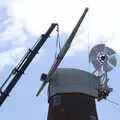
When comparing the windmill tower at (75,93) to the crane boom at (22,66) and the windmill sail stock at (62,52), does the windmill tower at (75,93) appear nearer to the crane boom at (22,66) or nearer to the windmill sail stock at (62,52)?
the windmill sail stock at (62,52)

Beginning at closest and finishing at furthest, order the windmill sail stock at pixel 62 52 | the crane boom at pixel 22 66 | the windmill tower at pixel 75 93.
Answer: the windmill tower at pixel 75 93 → the windmill sail stock at pixel 62 52 → the crane boom at pixel 22 66

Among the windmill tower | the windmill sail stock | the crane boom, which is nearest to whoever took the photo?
the windmill tower

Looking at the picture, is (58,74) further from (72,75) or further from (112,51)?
(112,51)

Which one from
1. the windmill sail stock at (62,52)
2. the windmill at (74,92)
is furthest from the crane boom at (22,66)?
the windmill at (74,92)

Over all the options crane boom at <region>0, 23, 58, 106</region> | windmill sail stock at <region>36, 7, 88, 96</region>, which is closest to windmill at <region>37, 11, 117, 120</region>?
windmill sail stock at <region>36, 7, 88, 96</region>

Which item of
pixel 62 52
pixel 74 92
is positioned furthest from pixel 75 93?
pixel 62 52

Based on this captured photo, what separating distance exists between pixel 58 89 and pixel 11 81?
3193 cm

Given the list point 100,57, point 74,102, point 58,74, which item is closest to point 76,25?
point 100,57

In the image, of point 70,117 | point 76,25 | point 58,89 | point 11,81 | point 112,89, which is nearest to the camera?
point 70,117

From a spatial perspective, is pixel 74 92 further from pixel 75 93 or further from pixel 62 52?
pixel 62 52

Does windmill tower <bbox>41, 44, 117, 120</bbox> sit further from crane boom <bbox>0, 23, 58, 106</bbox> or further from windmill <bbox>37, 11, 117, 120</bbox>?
crane boom <bbox>0, 23, 58, 106</bbox>

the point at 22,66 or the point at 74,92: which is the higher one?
the point at 22,66

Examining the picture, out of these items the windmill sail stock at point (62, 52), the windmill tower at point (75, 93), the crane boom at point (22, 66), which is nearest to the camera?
the windmill tower at point (75, 93)

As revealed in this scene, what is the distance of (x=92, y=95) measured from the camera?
50969 mm
